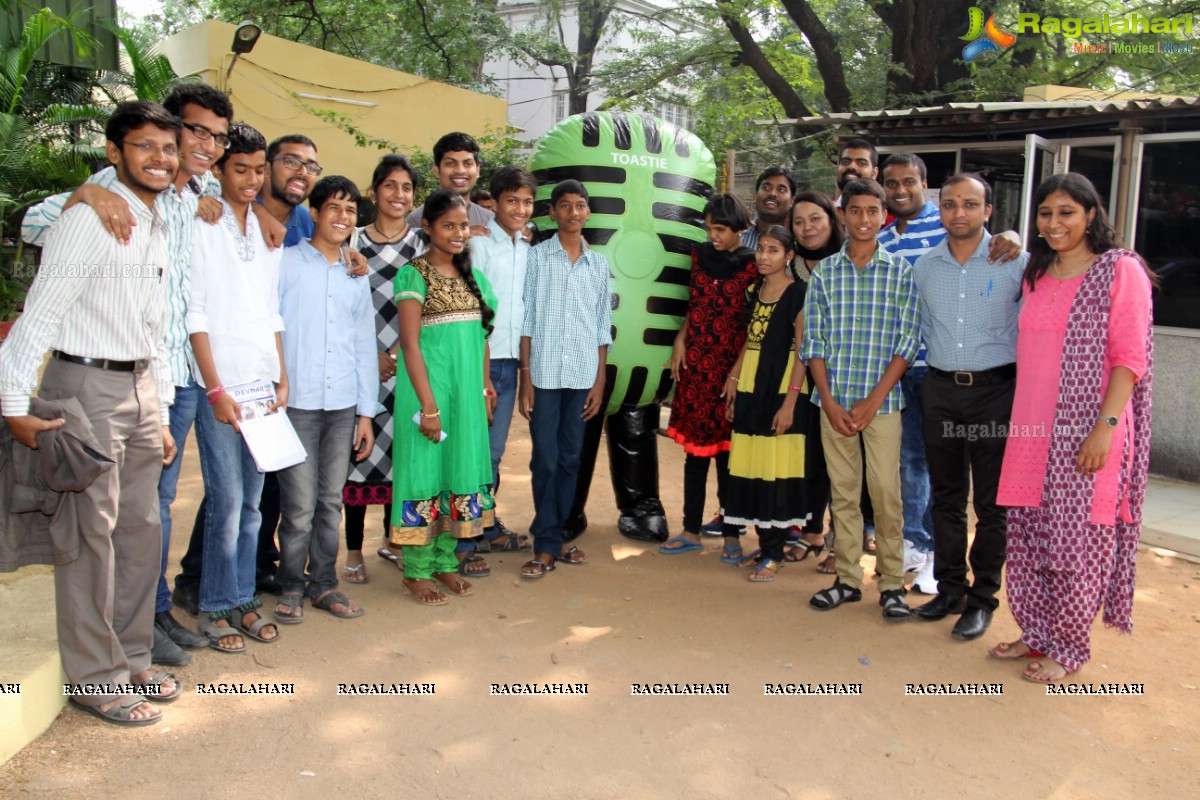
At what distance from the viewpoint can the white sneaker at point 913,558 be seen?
4531 mm

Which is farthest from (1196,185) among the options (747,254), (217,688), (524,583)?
(217,688)

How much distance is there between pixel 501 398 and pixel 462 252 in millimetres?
771

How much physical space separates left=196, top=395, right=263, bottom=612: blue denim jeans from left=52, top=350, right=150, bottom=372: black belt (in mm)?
453

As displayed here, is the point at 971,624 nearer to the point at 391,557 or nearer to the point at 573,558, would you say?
the point at 573,558

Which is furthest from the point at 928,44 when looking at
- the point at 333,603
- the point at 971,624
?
the point at 333,603

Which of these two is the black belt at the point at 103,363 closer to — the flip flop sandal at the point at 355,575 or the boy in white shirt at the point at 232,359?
the boy in white shirt at the point at 232,359

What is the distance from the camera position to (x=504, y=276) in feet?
14.4

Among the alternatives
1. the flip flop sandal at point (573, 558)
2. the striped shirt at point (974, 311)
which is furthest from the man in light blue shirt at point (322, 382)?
the striped shirt at point (974, 311)

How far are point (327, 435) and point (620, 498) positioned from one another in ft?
6.04

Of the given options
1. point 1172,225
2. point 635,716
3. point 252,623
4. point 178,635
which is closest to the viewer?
point 635,716

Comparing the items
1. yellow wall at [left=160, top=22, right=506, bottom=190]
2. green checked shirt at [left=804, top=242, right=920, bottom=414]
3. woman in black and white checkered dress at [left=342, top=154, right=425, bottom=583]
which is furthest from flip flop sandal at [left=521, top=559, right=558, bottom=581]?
yellow wall at [left=160, top=22, right=506, bottom=190]

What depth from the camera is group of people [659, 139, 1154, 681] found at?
3488mm

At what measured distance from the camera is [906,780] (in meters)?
2.89

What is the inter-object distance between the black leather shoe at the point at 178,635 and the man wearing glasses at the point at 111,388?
380mm
